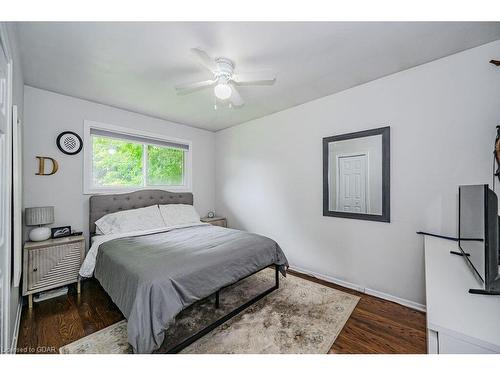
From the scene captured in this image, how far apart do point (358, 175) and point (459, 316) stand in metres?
1.76

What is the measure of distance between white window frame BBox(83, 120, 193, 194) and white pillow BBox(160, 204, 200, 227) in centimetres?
49

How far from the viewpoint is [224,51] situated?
5.91 feet

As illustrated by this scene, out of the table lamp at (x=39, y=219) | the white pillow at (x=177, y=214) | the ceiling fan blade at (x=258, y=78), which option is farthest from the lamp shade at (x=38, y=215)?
the ceiling fan blade at (x=258, y=78)

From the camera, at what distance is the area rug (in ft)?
5.36

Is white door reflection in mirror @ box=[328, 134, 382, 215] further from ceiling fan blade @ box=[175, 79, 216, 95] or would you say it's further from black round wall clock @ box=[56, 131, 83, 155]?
black round wall clock @ box=[56, 131, 83, 155]

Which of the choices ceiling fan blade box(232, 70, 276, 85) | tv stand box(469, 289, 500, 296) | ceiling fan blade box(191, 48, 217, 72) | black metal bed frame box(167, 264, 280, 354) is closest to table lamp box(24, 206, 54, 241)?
black metal bed frame box(167, 264, 280, 354)

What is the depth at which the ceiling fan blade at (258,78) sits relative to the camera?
1.78 m

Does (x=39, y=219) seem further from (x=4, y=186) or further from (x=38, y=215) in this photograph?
(x=4, y=186)

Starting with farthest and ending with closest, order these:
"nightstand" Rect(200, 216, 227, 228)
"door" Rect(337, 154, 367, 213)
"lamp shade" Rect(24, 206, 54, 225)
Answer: "nightstand" Rect(200, 216, 227, 228)
"door" Rect(337, 154, 367, 213)
"lamp shade" Rect(24, 206, 54, 225)

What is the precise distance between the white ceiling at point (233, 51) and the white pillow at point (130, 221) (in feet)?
5.24

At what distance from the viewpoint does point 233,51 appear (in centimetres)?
180

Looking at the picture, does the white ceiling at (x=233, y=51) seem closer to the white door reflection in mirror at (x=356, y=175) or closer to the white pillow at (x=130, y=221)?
the white door reflection in mirror at (x=356, y=175)

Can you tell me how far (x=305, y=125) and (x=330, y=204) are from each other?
117 cm
